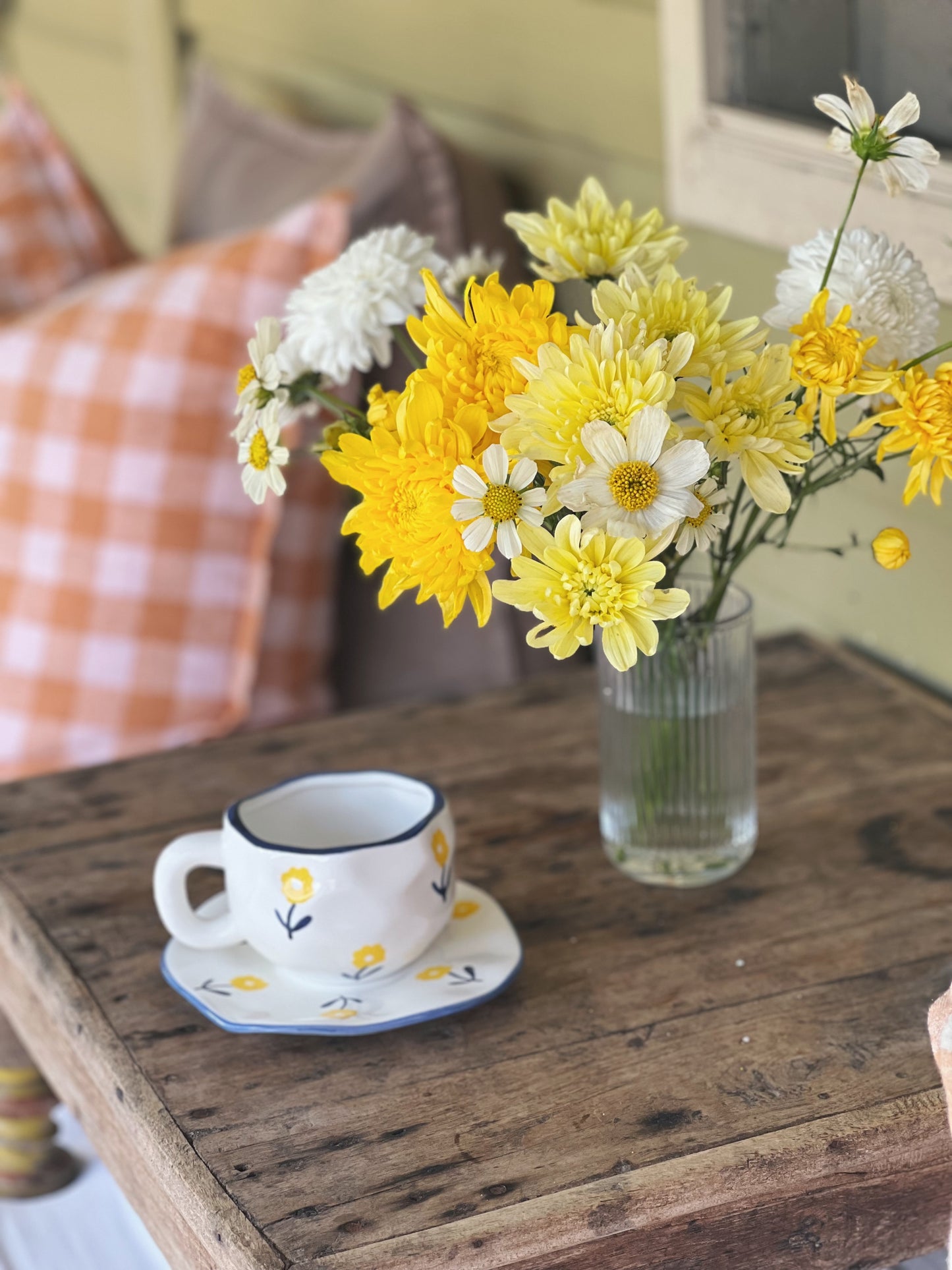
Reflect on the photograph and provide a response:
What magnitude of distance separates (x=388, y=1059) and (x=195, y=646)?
24.6 inches

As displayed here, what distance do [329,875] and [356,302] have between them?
0.27 metres

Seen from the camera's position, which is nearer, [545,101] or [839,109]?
[839,109]

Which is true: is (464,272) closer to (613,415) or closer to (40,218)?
(613,415)

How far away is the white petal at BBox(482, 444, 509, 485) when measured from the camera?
578mm

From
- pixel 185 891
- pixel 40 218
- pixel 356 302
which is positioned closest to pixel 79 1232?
pixel 185 891

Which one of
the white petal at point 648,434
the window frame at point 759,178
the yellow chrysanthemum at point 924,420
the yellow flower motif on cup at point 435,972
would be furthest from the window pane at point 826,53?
the yellow flower motif on cup at point 435,972

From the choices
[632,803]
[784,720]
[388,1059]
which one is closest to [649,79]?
[784,720]

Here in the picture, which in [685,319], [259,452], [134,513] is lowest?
[134,513]

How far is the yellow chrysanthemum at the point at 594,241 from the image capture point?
686mm

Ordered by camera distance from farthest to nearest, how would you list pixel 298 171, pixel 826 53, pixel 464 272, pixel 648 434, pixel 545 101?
pixel 298 171 → pixel 545 101 → pixel 826 53 → pixel 464 272 → pixel 648 434

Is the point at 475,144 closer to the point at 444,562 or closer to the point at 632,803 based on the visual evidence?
the point at 632,803

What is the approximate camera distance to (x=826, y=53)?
1.03 metres

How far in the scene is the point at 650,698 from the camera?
2.59 ft

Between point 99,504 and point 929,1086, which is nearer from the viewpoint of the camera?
point 929,1086
